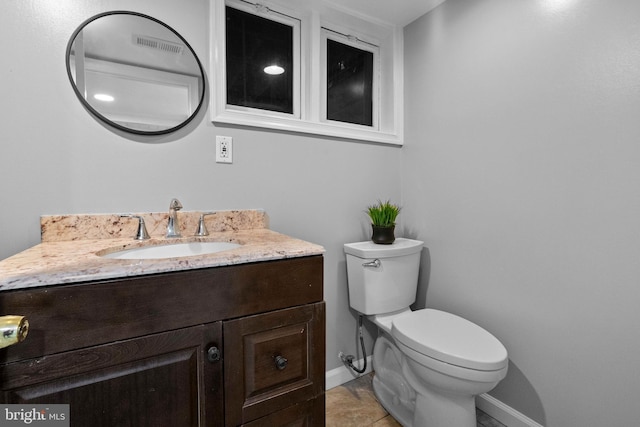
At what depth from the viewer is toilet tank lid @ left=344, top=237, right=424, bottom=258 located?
1511 millimetres

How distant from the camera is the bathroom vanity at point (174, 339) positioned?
0.62 meters

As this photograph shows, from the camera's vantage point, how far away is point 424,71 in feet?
5.75

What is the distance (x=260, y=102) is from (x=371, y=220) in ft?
3.03

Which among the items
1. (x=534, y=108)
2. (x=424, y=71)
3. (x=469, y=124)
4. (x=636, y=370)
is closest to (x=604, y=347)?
(x=636, y=370)

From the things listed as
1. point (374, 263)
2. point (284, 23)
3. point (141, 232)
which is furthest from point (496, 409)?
point (284, 23)

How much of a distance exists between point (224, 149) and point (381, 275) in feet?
3.24

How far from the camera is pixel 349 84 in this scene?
189 cm

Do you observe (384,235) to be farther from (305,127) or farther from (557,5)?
(557,5)

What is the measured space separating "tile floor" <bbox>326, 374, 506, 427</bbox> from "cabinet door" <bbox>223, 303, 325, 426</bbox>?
0.60 m

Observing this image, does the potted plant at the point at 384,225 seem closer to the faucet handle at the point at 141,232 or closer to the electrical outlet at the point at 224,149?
the electrical outlet at the point at 224,149

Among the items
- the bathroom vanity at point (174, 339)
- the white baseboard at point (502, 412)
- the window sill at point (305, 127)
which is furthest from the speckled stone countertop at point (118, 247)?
the white baseboard at point (502, 412)

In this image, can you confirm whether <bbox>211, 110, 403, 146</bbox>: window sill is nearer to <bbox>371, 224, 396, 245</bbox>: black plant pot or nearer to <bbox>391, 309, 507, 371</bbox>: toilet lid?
<bbox>371, 224, 396, 245</bbox>: black plant pot

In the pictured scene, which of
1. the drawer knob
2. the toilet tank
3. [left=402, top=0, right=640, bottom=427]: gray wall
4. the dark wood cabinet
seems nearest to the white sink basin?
the dark wood cabinet

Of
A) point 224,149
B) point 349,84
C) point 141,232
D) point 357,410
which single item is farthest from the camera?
point 349,84
